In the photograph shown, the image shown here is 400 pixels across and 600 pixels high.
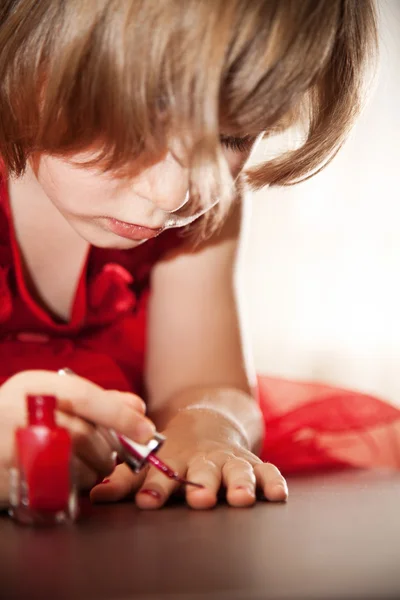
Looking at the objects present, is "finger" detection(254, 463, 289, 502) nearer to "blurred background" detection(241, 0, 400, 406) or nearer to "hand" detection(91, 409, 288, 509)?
"hand" detection(91, 409, 288, 509)

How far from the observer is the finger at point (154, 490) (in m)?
0.68

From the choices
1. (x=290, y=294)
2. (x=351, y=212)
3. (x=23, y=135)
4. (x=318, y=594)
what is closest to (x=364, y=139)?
(x=351, y=212)

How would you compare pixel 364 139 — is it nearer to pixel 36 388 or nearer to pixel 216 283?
pixel 216 283

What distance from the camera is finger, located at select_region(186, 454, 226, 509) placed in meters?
0.68

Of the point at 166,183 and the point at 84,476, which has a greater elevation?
the point at 166,183

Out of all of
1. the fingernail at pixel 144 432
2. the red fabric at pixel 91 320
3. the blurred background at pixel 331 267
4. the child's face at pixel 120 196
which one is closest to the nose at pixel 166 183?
the child's face at pixel 120 196

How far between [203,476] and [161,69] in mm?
364

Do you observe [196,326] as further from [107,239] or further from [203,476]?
[203,476]

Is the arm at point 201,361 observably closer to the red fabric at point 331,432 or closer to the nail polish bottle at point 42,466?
the red fabric at point 331,432

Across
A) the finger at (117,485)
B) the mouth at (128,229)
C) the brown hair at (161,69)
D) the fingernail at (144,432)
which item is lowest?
the finger at (117,485)

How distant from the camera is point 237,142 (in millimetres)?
822

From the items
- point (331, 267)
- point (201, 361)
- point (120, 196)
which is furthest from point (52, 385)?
point (331, 267)

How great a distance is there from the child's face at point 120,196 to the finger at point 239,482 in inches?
10.1

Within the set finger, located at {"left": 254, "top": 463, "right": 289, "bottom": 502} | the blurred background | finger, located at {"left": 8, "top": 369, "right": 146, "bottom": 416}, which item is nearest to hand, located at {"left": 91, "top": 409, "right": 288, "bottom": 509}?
finger, located at {"left": 254, "top": 463, "right": 289, "bottom": 502}
